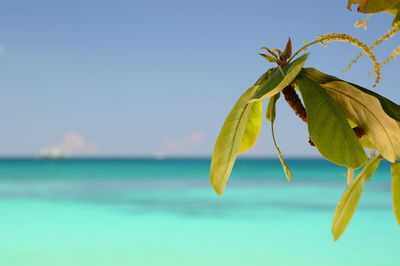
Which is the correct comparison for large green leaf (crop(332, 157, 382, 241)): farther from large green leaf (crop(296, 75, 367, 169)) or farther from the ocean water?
the ocean water

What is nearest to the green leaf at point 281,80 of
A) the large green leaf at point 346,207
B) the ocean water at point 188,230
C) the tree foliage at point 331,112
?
the tree foliage at point 331,112

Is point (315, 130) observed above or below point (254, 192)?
above

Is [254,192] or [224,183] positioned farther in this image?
[254,192]

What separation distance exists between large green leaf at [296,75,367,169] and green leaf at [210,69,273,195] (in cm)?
4

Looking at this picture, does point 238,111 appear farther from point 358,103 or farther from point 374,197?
point 374,197

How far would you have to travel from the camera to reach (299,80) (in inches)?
13.4

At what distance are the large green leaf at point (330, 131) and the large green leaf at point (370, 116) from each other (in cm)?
1

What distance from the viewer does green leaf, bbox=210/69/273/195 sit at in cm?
35

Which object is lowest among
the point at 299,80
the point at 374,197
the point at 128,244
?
the point at 374,197

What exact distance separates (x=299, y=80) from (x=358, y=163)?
0.07m

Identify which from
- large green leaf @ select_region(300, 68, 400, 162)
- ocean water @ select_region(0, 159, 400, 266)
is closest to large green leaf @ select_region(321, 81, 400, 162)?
large green leaf @ select_region(300, 68, 400, 162)

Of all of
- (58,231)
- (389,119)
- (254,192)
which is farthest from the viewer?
(254,192)

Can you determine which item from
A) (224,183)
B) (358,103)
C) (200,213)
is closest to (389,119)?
(358,103)

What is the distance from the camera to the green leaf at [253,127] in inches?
15.8
